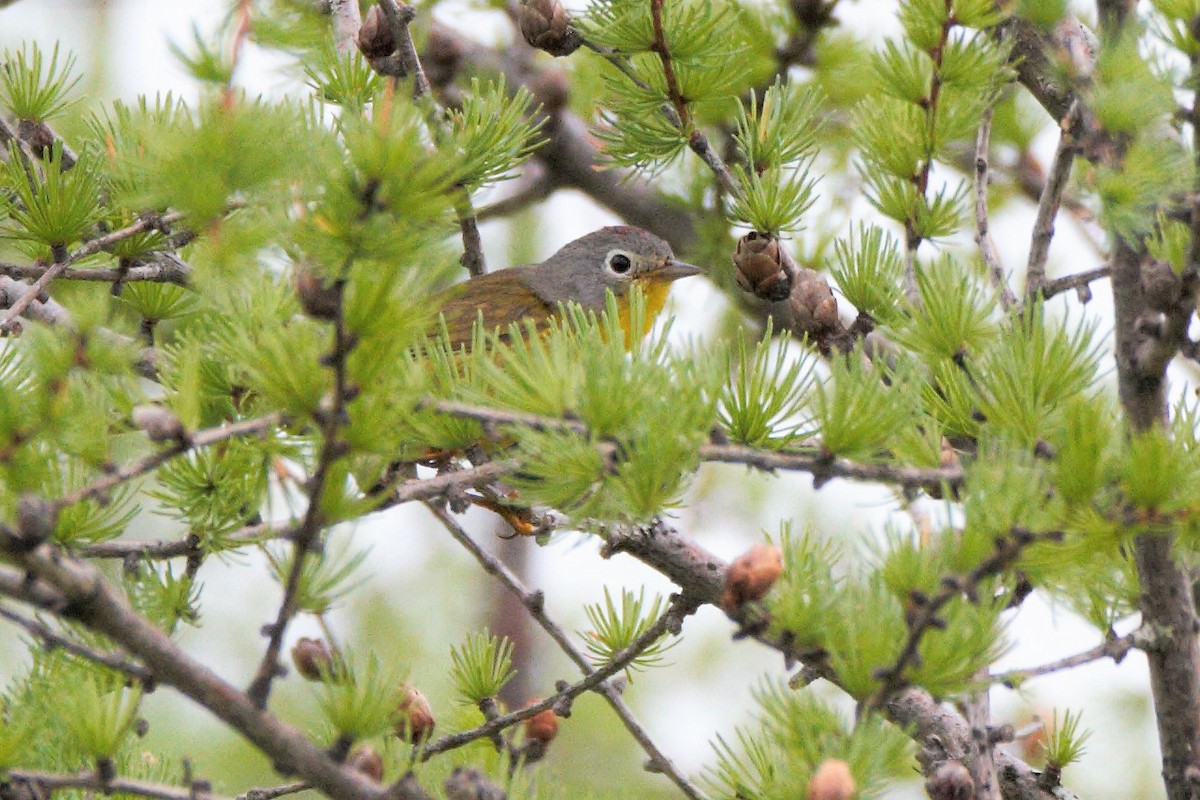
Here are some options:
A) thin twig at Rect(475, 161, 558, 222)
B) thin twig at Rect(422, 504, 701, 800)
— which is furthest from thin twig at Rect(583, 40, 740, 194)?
thin twig at Rect(475, 161, 558, 222)

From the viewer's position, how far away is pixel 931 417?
7.35ft

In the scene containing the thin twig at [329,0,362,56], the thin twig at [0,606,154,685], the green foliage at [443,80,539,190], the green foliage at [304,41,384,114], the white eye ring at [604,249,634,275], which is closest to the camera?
the thin twig at [0,606,154,685]

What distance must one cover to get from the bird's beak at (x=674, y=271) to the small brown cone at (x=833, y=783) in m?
3.43

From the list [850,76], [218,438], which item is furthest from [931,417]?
[850,76]

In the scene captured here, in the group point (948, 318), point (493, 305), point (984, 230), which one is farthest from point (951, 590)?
point (493, 305)

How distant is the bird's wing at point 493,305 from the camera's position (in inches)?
170

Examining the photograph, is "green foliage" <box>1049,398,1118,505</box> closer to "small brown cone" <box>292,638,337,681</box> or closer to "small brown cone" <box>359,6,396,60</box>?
"small brown cone" <box>292,638,337,681</box>

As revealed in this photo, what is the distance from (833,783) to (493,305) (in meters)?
3.05

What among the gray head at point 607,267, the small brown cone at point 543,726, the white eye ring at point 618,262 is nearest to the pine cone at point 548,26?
the small brown cone at point 543,726

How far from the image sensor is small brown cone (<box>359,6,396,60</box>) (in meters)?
3.07

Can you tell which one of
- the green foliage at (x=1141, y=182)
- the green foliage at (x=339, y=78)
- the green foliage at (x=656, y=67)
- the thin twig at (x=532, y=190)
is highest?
the thin twig at (x=532, y=190)

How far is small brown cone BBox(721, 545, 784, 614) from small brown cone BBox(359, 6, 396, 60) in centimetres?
175

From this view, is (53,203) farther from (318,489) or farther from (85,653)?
(318,489)

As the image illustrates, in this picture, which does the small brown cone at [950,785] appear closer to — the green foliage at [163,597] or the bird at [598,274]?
the green foliage at [163,597]
